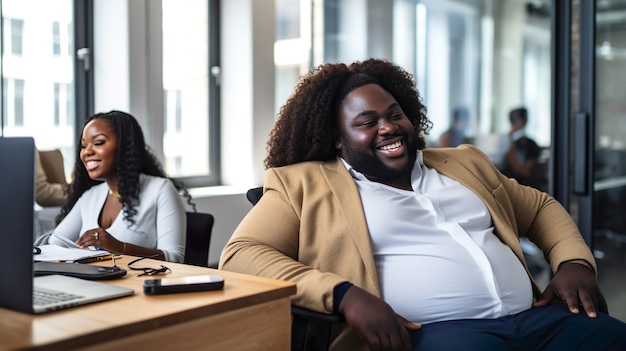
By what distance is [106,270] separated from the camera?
155cm

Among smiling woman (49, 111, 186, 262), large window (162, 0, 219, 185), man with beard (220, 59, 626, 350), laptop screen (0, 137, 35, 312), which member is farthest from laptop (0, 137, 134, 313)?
large window (162, 0, 219, 185)

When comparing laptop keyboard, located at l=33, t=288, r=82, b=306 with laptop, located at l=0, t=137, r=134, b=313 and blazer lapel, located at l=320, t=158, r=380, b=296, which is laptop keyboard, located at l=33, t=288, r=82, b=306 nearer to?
laptop, located at l=0, t=137, r=134, b=313

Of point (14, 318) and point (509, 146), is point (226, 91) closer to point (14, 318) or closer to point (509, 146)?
point (509, 146)

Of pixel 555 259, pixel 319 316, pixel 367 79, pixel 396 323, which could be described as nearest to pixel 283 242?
pixel 319 316

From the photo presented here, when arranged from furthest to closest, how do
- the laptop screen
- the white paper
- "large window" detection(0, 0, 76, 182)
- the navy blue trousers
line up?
1. "large window" detection(0, 0, 76, 182)
2. the white paper
3. the navy blue trousers
4. the laptop screen

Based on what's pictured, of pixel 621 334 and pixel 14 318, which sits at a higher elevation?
pixel 14 318

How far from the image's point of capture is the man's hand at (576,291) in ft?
6.02

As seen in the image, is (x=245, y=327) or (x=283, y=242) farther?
(x=283, y=242)

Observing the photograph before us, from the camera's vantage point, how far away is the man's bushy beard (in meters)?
2.09

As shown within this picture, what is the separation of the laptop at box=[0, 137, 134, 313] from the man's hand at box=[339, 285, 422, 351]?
1.99 ft

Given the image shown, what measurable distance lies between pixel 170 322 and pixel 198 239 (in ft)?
4.80

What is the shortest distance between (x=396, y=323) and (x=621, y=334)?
0.65 metres

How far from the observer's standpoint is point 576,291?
1.86 meters

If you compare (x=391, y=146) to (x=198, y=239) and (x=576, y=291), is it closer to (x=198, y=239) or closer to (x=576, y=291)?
(x=576, y=291)
